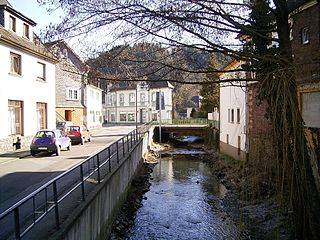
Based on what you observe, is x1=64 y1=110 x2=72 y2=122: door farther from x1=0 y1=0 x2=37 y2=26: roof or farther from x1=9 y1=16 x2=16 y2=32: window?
x1=9 y1=16 x2=16 y2=32: window

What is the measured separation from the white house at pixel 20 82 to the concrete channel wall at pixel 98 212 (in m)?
9.99

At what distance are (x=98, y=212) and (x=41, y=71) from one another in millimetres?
18921

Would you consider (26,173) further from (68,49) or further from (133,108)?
(133,108)

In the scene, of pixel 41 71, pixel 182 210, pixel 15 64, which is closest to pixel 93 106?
pixel 41 71

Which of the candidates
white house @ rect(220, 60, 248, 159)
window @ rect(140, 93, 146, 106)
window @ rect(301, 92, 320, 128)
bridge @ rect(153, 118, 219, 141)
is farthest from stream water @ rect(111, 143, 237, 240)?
window @ rect(140, 93, 146, 106)

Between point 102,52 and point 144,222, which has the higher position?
point 102,52

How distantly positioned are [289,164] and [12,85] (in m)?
18.4

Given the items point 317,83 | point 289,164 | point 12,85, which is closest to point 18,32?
point 12,85

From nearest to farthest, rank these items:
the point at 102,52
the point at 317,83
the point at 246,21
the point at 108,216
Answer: the point at 102,52, the point at 246,21, the point at 108,216, the point at 317,83

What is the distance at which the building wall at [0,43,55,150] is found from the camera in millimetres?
19828

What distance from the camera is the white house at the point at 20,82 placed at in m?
20.0

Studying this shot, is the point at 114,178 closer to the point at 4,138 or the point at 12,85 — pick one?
the point at 4,138

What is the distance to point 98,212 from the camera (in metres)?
8.74

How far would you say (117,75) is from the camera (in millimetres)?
7805
